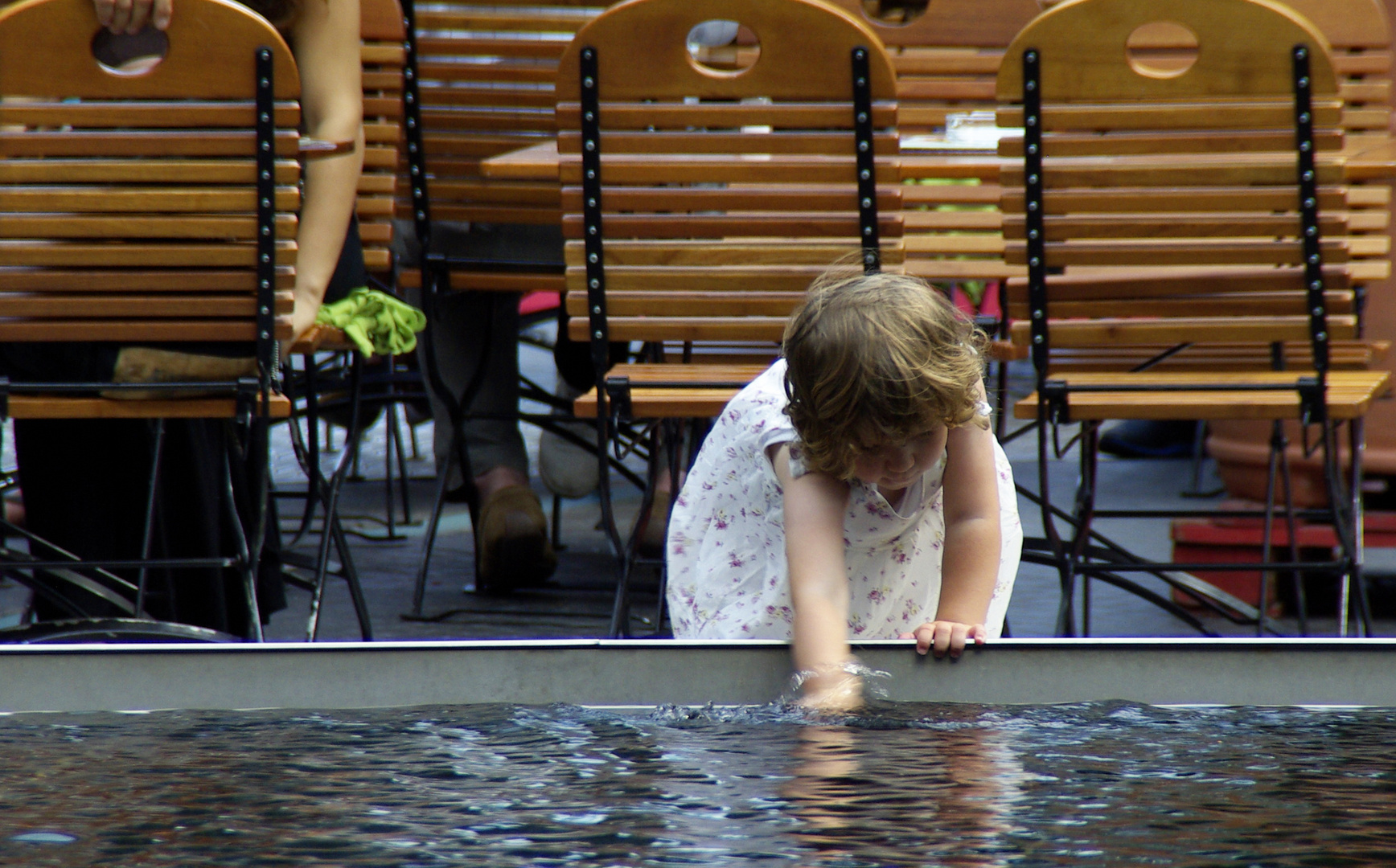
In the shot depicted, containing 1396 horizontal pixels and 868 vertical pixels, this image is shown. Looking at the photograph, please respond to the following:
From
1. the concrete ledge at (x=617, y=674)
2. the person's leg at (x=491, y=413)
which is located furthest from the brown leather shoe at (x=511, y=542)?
the concrete ledge at (x=617, y=674)

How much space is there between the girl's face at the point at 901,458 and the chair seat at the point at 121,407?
3.70 ft

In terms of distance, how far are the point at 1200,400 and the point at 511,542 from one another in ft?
5.82

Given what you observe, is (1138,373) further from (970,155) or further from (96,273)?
(96,273)

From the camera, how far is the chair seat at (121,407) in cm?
258

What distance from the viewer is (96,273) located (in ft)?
8.56

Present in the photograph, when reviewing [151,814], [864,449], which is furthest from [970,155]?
[151,814]

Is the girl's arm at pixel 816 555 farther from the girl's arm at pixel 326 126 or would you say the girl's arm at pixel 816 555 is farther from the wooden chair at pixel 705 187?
the girl's arm at pixel 326 126

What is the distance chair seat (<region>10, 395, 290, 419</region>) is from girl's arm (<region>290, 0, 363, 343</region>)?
0.30m

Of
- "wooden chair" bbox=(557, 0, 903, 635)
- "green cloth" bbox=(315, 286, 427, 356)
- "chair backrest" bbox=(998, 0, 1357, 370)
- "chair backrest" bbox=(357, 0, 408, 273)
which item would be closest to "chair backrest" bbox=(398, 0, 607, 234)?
"chair backrest" bbox=(357, 0, 408, 273)

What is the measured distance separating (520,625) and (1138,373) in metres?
1.50

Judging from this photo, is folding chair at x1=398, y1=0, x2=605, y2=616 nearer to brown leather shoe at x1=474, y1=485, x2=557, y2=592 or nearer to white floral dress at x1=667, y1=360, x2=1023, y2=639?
brown leather shoe at x1=474, y1=485, x2=557, y2=592

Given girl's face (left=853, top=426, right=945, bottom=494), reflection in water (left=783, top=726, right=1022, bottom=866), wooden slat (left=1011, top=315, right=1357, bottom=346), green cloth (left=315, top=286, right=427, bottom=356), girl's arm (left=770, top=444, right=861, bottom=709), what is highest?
green cloth (left=315, top=286, right=427, bottom=356)

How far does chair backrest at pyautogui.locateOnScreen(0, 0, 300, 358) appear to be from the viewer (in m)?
2.50

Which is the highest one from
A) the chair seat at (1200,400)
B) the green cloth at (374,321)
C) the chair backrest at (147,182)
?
the chair backrest at (147,182)
